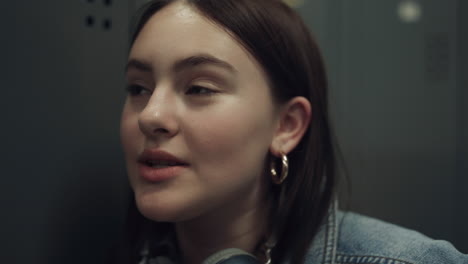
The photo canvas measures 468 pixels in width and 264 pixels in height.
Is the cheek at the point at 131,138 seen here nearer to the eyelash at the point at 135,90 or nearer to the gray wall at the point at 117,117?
the eyelash at the point at 135,90

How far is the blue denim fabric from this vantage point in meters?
0.81

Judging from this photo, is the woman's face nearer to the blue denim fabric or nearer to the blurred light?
the blue denim fabric

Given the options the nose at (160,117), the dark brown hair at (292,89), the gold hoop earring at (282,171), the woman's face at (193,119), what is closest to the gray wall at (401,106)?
the dark brown hair at (292,89)

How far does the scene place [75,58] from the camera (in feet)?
3.16

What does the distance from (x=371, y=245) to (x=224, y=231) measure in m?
0.31

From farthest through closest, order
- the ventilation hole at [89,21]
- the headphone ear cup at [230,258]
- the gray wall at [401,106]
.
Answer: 1. the gray wall at [401,106]
2. the ventilation hole at [89,21]
3. the headphone ear cup at [230,258]

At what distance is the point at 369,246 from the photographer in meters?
0.87

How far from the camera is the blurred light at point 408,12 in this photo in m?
1.39

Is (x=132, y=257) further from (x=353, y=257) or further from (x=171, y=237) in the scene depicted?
(x=353, y=257)

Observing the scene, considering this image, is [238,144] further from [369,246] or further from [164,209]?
[369,246]

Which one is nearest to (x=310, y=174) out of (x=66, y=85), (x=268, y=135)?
(x=268, y=135)

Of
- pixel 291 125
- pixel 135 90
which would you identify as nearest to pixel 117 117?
pixel 135 90

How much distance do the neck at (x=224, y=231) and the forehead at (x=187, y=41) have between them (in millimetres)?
324

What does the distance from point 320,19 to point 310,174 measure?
0.63 m
